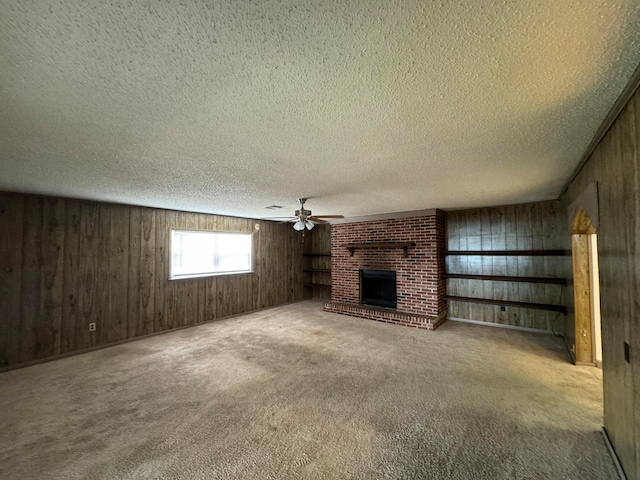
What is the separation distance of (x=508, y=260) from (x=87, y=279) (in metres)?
7.19

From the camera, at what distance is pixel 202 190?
3.34 metres

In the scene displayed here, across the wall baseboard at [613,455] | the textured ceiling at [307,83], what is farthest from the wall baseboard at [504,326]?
the textured ceiling at [307,83]

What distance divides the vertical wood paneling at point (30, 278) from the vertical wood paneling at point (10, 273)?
0.14ft

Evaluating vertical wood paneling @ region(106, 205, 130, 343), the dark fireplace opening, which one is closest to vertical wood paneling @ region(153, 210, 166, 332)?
vertical wood paneling @ region(106, 205, 130, 343)

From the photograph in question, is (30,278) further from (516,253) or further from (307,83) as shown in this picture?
(516,253)

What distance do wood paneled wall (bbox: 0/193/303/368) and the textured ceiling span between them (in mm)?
1429

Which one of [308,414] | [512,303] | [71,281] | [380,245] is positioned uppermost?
[380,245]

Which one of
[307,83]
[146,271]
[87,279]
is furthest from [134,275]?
[307,83]

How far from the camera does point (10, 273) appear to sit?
3.28 m

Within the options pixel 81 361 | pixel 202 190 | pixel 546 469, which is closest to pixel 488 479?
pixel 546 469

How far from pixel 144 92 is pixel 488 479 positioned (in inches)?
120

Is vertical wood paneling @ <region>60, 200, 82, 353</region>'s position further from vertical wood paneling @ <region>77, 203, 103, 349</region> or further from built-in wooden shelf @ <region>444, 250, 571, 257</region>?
built-in wooden shelf @ <region>444, 250, 571, 257</region>

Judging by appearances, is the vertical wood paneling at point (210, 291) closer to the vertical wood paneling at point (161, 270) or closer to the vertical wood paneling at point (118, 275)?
the vertical wood paneling at point (161, 270)

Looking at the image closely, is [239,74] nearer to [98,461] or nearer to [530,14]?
[530,14]
